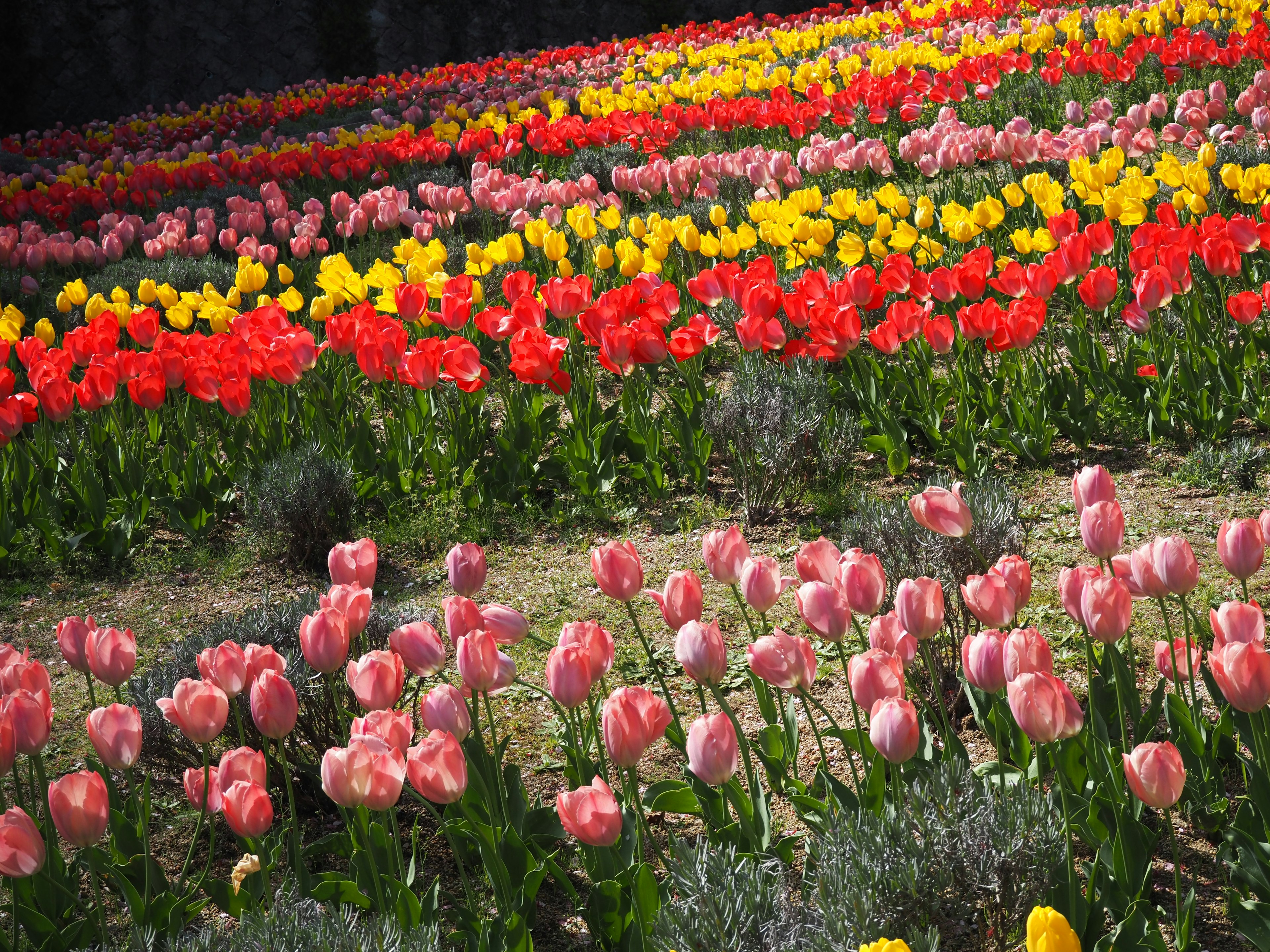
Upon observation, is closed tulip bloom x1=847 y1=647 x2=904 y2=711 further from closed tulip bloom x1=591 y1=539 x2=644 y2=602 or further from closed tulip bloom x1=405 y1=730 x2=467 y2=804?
closed tulip bloom x1=405 y1=730 x2=467 y2=804

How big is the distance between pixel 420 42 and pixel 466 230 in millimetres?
14623

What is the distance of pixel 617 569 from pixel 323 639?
0.54m

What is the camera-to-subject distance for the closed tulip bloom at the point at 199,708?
1.90 metres

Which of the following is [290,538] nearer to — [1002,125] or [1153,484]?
[1153,484]

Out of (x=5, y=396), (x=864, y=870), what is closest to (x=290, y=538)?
(x=5, y=396)

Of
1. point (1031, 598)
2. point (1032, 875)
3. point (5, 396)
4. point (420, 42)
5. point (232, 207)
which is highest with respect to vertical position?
point (420, 42)

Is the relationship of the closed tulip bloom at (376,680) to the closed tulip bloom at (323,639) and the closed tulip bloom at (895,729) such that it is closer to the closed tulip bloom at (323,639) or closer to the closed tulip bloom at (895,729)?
the closed tulip bloom at (323,639)

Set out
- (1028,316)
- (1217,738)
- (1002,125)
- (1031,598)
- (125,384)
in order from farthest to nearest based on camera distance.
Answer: (1002,125) → (125,384) → (1028,316) → (1031,598) → (1217,738)

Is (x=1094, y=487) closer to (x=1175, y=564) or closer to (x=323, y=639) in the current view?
(x=1175, y=564)

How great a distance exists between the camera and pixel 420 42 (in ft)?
68.0

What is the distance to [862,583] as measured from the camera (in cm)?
196

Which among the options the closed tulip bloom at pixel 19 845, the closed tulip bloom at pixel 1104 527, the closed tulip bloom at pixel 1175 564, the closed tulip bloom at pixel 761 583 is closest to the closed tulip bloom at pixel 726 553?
the closed tulip bloom at pixel 761 583

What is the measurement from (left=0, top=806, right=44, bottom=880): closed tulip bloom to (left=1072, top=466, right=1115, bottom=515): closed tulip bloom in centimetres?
185

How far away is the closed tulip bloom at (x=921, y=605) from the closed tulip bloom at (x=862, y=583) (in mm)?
48
